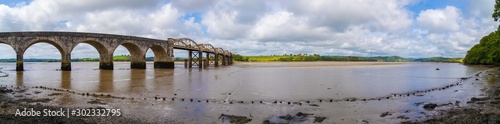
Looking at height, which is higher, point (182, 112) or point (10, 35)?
point (10, 35)

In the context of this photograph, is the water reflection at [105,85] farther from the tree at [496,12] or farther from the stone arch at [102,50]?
the tree at [496,12]

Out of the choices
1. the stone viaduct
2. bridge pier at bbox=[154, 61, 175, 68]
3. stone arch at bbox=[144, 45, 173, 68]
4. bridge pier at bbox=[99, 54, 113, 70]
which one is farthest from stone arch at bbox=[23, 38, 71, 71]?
bridge pier at bbox=[154, 61, 175, 68]

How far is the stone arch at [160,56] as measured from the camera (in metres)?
63.8

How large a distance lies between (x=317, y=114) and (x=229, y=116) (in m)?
3.07

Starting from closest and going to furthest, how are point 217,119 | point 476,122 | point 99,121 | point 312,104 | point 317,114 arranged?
1. point 476,122
2. point 99,121
3. point 217,119
4. point 317,114
5. point 312,104

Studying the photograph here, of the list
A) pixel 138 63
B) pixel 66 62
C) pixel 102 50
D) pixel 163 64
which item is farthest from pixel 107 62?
pixel 163 64

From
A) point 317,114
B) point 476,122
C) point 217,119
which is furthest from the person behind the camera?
point 317,114

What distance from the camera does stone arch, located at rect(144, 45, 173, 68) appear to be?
6378 cm

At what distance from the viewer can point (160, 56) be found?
2576 inches

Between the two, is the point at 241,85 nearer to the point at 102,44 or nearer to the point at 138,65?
the point at 102,44

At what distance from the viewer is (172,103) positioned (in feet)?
44.8

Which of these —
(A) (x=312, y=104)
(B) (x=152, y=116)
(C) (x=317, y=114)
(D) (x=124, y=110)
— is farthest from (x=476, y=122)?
(D) (x=124, y=110)

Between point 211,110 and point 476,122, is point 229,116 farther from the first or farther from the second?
point 476,122

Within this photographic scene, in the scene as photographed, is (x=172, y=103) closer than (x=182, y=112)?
No
